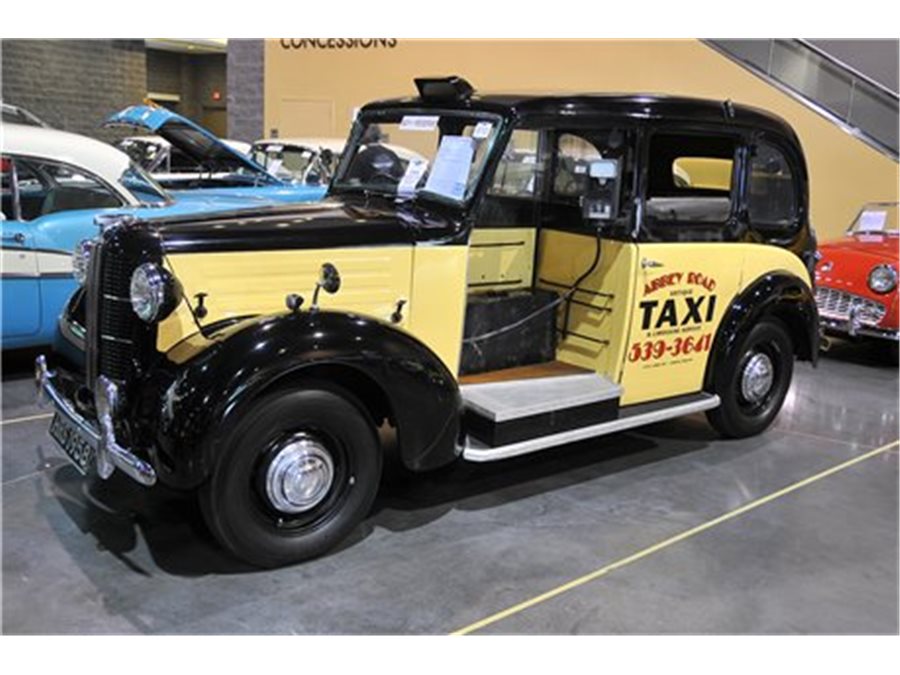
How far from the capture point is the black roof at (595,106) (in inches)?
154

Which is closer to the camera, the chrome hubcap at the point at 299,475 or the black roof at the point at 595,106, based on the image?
the chrome hubcap at the point at 299,475

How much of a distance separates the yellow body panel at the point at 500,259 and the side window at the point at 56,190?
303 cm

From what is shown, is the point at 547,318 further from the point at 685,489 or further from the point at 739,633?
the point at 739,633

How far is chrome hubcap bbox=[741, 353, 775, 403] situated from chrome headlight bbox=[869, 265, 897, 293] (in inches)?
87.7

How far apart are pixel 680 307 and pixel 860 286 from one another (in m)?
3.12

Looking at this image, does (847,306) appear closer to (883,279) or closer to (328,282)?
(883,279)

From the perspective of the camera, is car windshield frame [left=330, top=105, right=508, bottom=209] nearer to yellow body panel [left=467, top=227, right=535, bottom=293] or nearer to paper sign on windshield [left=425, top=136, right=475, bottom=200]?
A: paper sign on windshield [left=425, top=136, right=475, bottom=200]

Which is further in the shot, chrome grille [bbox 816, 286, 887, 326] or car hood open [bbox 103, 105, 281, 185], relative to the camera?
car hood open [bbox 103, 105, 281, 185]

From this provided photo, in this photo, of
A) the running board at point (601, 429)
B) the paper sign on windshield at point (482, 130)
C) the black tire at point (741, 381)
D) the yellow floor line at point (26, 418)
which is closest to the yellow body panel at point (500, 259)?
the paper sign on windshield at point (482, 130)

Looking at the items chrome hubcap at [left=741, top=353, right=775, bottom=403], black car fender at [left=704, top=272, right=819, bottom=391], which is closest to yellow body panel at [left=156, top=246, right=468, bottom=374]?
black car fender at [left=704, top=272, right=819, bottom=391]

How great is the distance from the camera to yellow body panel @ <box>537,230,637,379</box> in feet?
13.7

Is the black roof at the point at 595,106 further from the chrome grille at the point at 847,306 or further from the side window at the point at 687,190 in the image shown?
the chrome grille at the point at 847,306

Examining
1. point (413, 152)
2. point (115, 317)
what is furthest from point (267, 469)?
point (413, 152)

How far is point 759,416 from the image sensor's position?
16.4 ft
